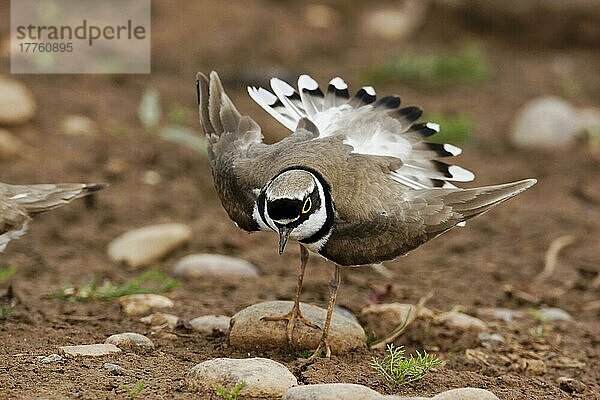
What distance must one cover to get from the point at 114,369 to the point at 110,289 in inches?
64.4

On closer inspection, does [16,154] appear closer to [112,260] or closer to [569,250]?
[112,260]

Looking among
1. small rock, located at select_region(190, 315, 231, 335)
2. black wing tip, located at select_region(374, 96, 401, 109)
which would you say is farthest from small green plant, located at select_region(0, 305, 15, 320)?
black wing tip, located at select_region(374, 96, 401, 109)

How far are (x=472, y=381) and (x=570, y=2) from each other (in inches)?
361

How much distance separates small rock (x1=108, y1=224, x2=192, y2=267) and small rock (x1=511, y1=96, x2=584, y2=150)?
4.00 m

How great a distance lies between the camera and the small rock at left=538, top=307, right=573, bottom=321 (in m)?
6.55

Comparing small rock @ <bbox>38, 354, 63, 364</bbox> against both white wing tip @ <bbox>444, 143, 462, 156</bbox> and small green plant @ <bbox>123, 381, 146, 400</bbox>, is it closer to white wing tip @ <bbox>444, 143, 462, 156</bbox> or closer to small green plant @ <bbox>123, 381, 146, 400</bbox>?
small green plant @ <bbox>123, 381, 146, 400</bbox>

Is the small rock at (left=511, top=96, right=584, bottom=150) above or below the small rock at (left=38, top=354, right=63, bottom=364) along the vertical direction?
above

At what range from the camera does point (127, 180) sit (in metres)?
8.93

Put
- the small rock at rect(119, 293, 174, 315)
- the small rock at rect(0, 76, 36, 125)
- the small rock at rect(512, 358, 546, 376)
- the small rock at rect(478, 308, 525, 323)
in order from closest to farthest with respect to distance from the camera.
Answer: the small rock at rect(512, 358, 546, 376) → the small rock at rect(119, 293, 174, 315) → the small rock at rect(478, 308, 525, 323) → the small rock at rect(0, 76, 36, 125)

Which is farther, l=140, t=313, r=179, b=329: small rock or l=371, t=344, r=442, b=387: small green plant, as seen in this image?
l=140, t=313, r=179, b=329: small rock

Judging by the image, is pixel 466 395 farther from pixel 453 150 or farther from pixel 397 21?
pixel 397 21

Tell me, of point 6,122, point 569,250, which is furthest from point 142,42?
point 569,250

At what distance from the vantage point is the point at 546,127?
1005cm

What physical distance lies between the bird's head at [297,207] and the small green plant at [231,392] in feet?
2.66
